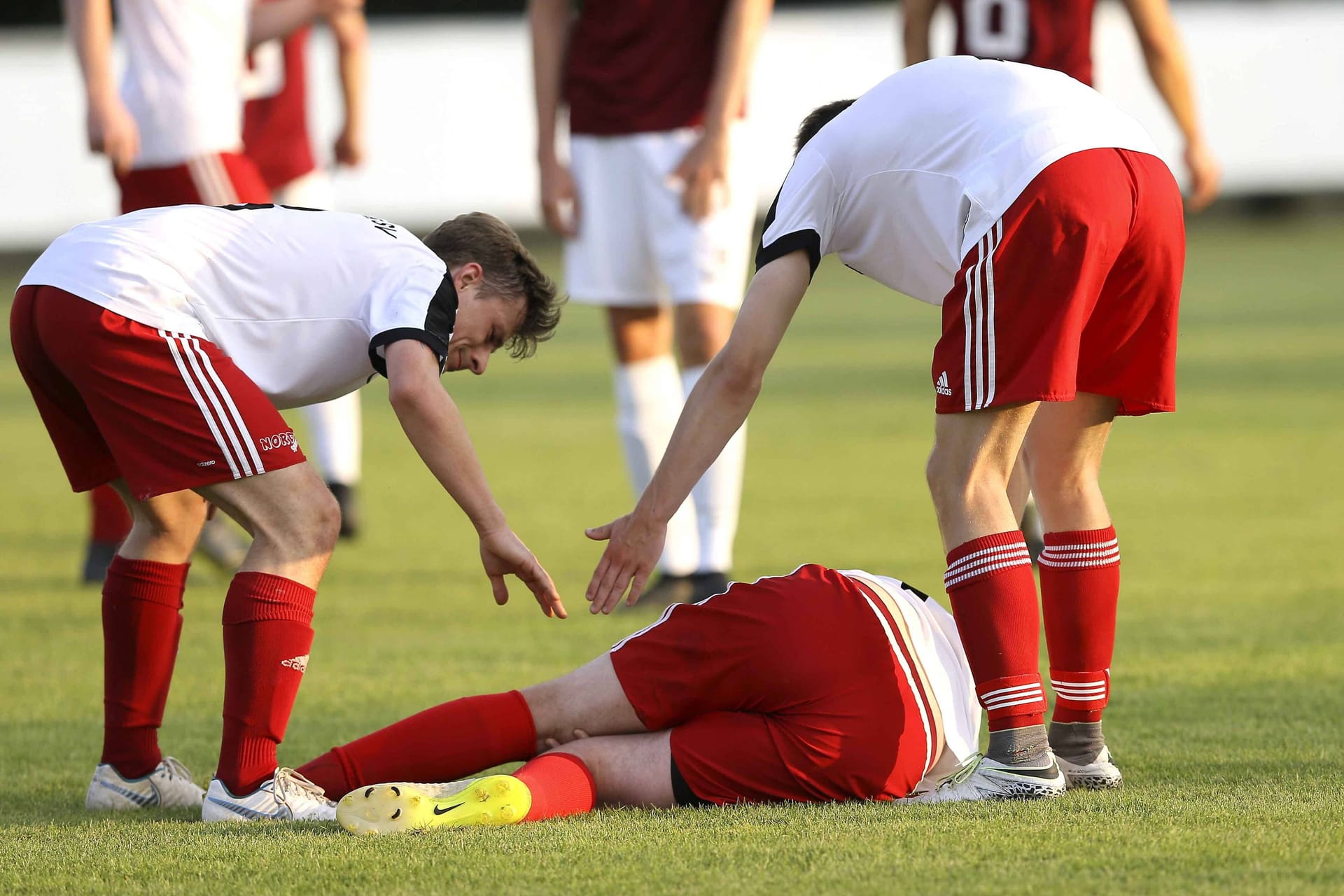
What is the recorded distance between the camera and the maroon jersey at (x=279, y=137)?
6.73 meters

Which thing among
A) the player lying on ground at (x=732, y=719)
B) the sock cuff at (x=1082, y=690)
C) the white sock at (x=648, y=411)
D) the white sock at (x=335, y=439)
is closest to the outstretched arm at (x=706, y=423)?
the player lying on ground at (x=732, y=719)

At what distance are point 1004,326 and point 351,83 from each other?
4437 millimetres

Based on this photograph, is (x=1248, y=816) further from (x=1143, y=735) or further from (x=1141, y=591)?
(x=1141, y=591)

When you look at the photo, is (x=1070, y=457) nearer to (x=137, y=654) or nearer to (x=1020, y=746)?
(x=1020, y=746)

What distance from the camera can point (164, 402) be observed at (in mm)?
3025

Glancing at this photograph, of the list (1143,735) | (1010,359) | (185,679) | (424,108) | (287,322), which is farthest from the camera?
(424,108)

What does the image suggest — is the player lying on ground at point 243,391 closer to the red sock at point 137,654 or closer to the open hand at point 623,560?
the red sock at point 137,654

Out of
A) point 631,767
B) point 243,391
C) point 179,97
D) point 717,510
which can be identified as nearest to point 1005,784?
point 631,767

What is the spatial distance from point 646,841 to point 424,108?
1992 cm

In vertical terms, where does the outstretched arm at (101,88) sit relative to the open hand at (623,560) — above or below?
above

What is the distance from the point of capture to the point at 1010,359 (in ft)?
9.36

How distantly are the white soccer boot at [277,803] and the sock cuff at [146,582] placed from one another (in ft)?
1.56

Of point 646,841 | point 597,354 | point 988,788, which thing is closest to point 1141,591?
point 988,788

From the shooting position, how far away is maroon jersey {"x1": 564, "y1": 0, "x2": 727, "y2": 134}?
17.2ft
